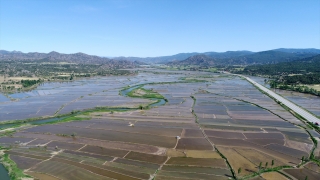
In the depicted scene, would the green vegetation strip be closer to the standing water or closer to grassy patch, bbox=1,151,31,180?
grassy patch, bbox=1,151,31,180

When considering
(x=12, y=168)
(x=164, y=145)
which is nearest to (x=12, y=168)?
(x=12, y=168)

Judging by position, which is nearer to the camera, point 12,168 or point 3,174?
point 3,174

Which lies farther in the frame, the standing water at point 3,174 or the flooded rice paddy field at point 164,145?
the flooded rice paddy field at point 164,145

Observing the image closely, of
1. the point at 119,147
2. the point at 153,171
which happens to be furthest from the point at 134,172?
the point at 119,147

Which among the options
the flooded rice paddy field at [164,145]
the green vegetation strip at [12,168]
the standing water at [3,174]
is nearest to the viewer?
the green vegetation strip at [12,168]

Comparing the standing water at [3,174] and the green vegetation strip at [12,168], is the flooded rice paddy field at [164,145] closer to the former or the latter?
the green vegetation strip at [12,168]

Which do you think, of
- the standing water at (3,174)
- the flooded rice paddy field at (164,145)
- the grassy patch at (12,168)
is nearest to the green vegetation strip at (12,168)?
the grassy patch at (12,168)

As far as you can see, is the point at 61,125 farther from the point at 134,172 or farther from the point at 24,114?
the point at 134,172

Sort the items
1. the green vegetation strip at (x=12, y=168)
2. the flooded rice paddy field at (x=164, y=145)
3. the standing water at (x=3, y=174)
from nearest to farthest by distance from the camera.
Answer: the green vegetation strip at (x=12, y=168)
the standing water at (x=3, y=174)
the flooded rice paddy field at (x=164, y=145)

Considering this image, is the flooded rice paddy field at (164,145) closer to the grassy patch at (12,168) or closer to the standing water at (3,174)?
the grassy patch at (12,168)

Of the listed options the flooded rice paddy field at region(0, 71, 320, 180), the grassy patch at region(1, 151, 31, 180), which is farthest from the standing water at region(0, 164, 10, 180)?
the flooded rice paddy field at region(0, 71, 320, 180)

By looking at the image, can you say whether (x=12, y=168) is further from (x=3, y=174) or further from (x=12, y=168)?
(x=3, y=174)
